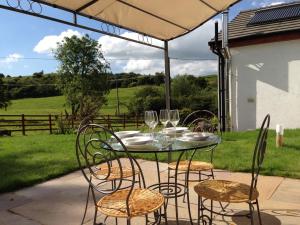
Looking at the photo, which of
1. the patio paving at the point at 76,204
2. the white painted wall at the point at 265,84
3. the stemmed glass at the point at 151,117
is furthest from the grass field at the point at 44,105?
the stemmed glass at the point at 151,117

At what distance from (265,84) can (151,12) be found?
6447mm

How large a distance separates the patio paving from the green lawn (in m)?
0.25

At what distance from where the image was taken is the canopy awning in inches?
140

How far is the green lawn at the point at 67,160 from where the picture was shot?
429 cm

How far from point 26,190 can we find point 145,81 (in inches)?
890

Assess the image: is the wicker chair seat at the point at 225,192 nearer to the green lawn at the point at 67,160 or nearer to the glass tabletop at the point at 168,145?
the glass tabletop at the point at 168,145

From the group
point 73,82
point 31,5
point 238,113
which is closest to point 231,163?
point 31,5

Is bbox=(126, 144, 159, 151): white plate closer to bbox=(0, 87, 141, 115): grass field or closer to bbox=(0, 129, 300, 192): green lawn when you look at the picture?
bbox=(0, 129, 300, 192): green lawn

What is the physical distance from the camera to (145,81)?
26.2 metres

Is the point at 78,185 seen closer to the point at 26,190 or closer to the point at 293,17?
the point at 26,190

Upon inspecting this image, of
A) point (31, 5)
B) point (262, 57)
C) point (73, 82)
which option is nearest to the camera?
point (31, 5)

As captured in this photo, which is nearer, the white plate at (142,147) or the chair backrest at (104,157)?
the chair backrest at (104,157)

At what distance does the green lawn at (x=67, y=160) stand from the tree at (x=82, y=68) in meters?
16.2

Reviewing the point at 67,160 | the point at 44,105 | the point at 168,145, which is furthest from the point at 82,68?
the point at 168,145
